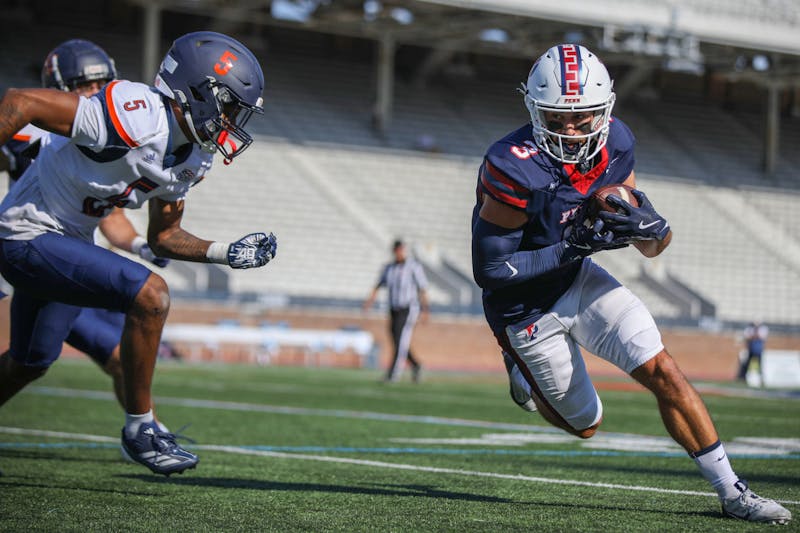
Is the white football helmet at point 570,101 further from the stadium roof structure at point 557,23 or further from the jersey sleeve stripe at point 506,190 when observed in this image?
the stadium roof structure at point 557,23

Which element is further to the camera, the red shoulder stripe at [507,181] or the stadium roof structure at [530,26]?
the stadium roof structure at [530,26]

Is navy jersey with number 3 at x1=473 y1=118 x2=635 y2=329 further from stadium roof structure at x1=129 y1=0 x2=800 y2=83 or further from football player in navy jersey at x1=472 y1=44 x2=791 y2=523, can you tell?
stadium roof structure at x1=129 y1=0 x2=800 y2=83

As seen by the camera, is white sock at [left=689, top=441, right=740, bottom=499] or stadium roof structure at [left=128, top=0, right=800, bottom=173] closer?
white sock at [left=689, top=441, right=740, bottom=499]

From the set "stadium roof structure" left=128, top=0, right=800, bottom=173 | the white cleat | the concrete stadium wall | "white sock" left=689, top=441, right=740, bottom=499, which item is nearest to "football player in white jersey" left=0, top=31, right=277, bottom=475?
"white sock" left=689, top=441, right=740, bottom=499

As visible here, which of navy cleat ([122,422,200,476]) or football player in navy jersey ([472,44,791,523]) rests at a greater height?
football player in navy jersey ([472,44,791,523])

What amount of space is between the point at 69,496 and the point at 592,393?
2.07 m

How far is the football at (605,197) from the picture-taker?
440 cm

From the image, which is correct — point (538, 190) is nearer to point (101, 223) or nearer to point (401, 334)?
point (101, 223)

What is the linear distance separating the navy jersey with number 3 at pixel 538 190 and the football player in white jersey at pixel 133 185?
906 mm

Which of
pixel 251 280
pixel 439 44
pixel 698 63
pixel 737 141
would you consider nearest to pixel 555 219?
pixel 251 280

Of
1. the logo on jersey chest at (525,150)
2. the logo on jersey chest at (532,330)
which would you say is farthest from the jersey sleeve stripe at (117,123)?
the logo on jersey chest at (532,330)

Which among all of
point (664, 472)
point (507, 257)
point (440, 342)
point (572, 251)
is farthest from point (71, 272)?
point (440, 342)

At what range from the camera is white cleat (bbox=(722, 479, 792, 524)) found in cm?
412

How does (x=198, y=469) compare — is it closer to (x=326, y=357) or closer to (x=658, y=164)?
(x=326, y=357)
